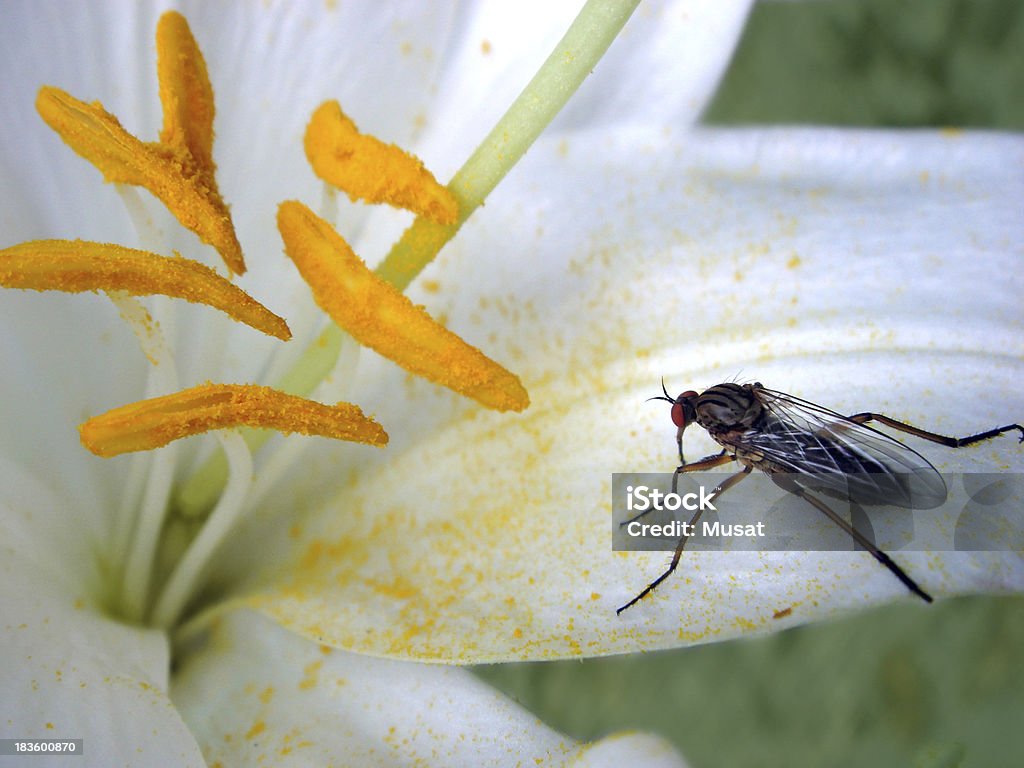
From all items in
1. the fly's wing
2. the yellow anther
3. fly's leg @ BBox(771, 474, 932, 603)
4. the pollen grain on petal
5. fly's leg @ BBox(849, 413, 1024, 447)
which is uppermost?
the yellow anther

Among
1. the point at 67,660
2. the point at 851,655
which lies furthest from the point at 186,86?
the point at 851,655

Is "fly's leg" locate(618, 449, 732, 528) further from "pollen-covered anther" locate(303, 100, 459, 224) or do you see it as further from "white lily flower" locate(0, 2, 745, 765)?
"pollen-covered anther" locate(303, 100, 459, 224)

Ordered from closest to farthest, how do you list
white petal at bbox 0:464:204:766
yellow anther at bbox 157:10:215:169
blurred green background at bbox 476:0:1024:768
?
white petal at bbox 0:464:204:766 < yellow anther at bbox 157:10:215:169 < blurred green background at bbox 476:0:1024:768

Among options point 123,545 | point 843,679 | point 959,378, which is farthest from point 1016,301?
point 123,545

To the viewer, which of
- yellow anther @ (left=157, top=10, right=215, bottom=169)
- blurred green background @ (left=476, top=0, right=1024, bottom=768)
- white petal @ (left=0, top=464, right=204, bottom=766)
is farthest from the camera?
blurred green background @ (left=476, top=0, right=1024, bottom=768)

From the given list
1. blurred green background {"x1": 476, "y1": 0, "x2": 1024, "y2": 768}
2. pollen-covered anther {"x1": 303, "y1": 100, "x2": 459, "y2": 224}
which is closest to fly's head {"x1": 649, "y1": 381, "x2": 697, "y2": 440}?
pollen-covered anther {"x1": 303, "y1": 100, "x2": 459, "y2": 224}

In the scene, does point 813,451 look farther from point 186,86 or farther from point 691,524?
point 186,86
